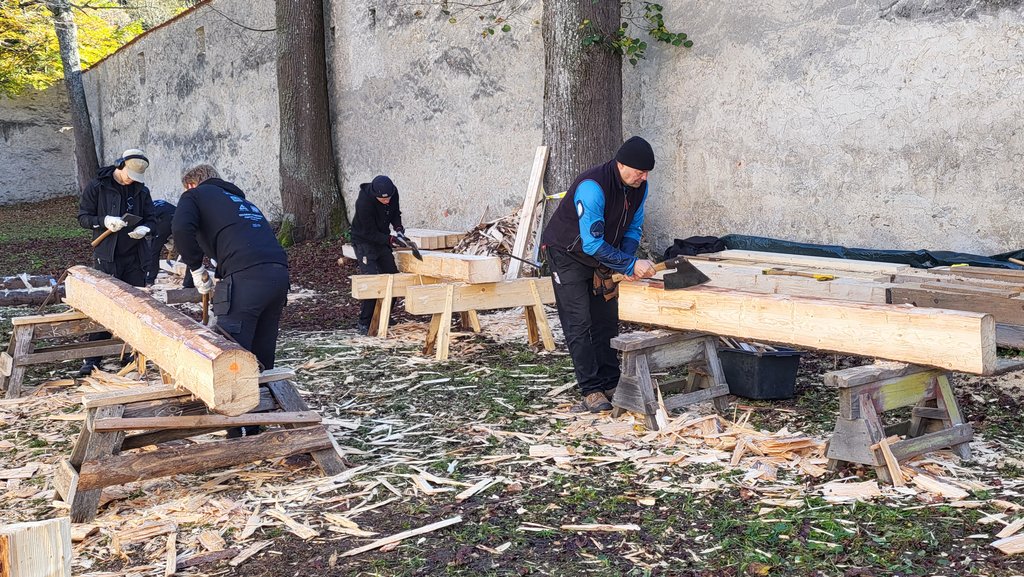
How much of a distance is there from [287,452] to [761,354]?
3.27 meters

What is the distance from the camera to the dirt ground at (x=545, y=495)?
151 inches

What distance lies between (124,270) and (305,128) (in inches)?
290

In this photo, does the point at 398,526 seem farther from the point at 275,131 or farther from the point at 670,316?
the point at 275,131

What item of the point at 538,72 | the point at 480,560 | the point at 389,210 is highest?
the point at 538,72

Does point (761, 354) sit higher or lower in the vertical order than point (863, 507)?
higher

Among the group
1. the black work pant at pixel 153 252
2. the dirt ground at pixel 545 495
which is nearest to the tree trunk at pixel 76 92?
the black work pant at pixel 153 252

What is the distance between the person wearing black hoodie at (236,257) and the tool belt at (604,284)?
213 centimetres

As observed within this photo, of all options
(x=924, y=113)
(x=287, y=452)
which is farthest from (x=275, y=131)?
(x=287, y=452)

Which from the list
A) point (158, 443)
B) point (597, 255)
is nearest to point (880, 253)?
point (597, 255)

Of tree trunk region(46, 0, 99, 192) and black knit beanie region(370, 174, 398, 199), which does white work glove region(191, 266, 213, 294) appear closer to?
black knit beanie region(370, 174, 398, 199)

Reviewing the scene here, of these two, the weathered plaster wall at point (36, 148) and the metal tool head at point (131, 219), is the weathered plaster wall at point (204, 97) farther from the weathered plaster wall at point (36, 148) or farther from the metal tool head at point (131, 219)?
the metal tool head at point (131, 219)

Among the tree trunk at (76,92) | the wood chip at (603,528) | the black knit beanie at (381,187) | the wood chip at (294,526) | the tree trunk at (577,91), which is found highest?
the tree trunk at (76,92)

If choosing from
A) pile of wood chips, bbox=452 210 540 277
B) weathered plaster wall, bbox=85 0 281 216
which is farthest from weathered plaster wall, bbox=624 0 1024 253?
weathered plaster wall, bbox=85 0 281 216

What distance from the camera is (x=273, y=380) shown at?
5.30m
